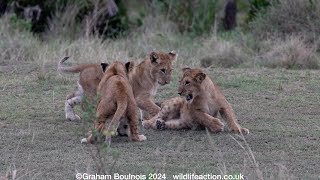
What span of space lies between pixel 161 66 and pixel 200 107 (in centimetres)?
133

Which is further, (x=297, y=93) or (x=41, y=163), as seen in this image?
(x=297, y=93)

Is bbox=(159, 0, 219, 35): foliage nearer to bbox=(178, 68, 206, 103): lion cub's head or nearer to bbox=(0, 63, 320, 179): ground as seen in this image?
bbox=(0, 63, 320, 179): ground

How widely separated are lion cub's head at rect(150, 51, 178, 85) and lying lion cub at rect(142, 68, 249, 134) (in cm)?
107

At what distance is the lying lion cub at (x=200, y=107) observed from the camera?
9.02 m

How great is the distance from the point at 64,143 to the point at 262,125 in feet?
7.01

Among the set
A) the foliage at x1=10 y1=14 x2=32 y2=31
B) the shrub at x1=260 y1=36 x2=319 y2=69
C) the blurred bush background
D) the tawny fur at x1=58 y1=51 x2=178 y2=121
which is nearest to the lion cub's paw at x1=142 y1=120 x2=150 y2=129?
the tawny fur at x1=58 y1=51 x2=178 y2=121

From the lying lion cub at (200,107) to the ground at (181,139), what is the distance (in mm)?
102

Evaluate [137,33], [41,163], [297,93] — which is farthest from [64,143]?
[137,33]

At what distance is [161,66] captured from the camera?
1035 cm

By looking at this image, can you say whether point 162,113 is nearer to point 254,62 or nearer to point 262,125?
point 262,125

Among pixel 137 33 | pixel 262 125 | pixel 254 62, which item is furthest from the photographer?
pixel 137 33

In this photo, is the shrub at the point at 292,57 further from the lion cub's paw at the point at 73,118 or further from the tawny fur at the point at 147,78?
the lion cub's paw at the point at 73,118

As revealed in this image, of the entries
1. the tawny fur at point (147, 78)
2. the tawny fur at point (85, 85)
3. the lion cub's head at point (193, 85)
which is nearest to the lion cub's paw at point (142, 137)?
the lion cub's head at point (193, 85)

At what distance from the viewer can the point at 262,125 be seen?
950 cm
